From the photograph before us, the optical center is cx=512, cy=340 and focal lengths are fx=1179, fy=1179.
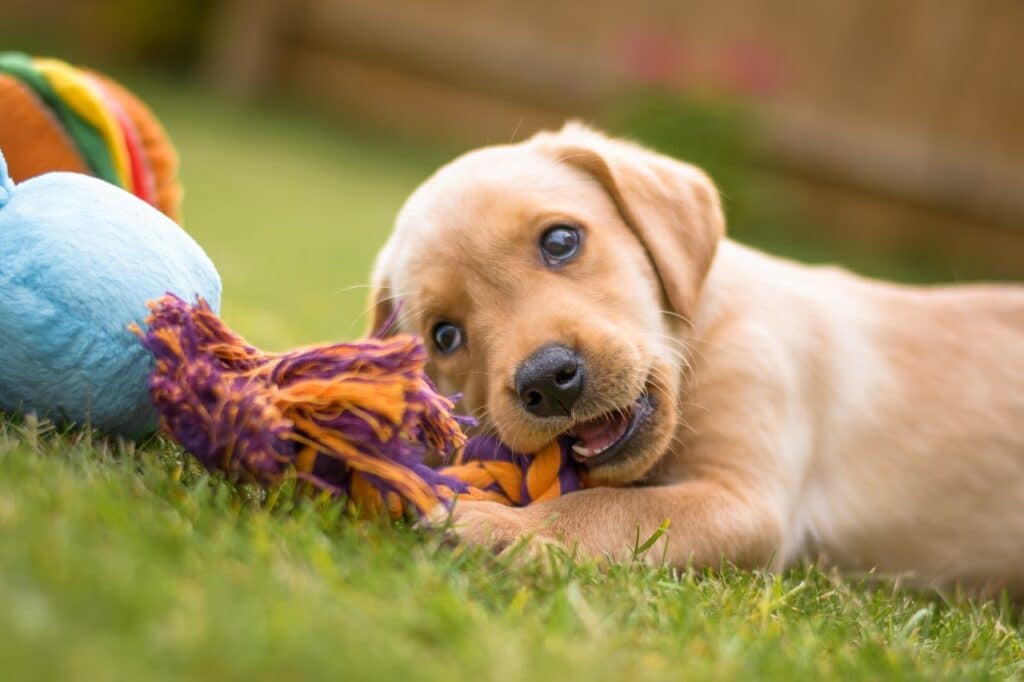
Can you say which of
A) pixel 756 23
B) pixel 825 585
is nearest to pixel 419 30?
pixel 756 23

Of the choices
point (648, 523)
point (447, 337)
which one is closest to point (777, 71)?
point (447, 337)

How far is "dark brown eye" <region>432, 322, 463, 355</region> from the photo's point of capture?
3299 millimetres

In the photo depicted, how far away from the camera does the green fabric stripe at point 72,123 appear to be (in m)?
3.34

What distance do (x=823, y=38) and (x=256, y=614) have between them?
44.0 feet

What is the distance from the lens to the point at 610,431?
3002 mm

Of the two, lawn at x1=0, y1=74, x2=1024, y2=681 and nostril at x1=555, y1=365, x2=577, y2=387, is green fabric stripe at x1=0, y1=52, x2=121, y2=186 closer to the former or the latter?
lawn at x1=0, y1=74, x2=1024, y2=681

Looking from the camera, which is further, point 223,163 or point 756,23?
point 756,23

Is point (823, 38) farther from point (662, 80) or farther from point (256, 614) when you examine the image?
→ point (256, 614)

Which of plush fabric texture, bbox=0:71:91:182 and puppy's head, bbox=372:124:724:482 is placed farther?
plush fabric texture, bbox=0:71:91:182

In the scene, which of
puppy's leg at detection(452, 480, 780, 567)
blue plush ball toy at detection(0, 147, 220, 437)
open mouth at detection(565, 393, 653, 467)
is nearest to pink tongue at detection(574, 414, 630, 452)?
open mouth at detection(565, 393, 653, 467)

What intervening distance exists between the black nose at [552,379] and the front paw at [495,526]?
266mm

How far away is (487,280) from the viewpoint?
10.4ft

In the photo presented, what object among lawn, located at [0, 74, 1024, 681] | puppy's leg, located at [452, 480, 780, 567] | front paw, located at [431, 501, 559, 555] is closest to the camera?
lawn, located at [0, 74, 1024, 681]

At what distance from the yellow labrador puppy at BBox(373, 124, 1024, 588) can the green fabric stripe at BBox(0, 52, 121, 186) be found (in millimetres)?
862
